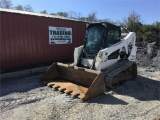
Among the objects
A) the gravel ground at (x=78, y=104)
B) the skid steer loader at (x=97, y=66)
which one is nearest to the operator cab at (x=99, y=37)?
the skid steer loader at (x=97, y=66)

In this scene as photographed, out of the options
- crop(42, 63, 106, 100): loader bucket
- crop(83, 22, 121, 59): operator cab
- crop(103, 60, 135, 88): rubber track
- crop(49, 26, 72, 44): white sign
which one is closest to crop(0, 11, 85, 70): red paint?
crop(49, 26, 72, 44): white sign

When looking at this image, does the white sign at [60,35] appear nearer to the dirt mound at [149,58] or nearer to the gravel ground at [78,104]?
the gravel ground at [78,104]

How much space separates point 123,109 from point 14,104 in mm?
3036

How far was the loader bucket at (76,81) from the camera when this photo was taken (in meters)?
6.12

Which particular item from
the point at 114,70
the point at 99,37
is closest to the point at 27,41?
the point at 99,37

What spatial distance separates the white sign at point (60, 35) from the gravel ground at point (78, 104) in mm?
4090

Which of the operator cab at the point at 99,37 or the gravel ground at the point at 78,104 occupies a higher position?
the operator cab at the point at 99,37

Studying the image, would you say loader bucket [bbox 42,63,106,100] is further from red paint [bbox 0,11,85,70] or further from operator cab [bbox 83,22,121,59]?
red paint [bbox 0,11,85,70]

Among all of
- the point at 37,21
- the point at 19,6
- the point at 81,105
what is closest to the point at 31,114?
the point at 81,105

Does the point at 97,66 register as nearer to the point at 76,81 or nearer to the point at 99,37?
the point at 76,81

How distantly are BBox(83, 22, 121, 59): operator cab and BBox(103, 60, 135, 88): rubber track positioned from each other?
2.58 feet

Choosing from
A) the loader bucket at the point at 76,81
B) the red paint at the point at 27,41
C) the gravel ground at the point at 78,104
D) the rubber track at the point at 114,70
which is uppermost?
the red paint at the point at 27,41

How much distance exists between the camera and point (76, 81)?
7336mm

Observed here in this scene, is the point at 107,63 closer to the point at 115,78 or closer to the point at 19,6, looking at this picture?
the point at 115,78
